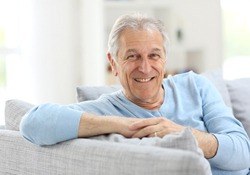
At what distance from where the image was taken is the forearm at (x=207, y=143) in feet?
5.41

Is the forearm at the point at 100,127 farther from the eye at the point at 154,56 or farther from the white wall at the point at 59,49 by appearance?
the white wall at the point at 59,49

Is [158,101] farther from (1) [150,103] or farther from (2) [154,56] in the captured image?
(2) [154,56]

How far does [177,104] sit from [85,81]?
207 centimetres

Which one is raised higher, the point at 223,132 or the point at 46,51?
the point at 46,51

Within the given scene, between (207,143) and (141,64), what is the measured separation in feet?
1.38

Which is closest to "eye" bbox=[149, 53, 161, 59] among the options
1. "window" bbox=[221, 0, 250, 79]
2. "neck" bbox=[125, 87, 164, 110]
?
"neck" bbox=[125, 87, 164, 110]

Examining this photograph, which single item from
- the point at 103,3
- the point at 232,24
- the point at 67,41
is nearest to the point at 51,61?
the point at 67,41

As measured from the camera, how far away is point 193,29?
4910 millimetres

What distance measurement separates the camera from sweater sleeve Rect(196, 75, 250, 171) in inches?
67.1

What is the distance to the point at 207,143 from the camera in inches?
65.4

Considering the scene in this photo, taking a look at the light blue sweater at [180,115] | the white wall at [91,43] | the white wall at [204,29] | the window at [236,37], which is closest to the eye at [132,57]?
the light blue sweater at [180,115]

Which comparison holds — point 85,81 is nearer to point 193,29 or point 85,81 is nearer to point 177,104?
point 193,29

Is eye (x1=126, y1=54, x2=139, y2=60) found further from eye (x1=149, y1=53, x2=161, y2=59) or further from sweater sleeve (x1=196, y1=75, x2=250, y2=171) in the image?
sweater sleeve (x1=196, y1=75, x2=250, y2=171)

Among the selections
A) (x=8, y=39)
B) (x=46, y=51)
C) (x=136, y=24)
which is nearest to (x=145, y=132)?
(x=136, y=24)
